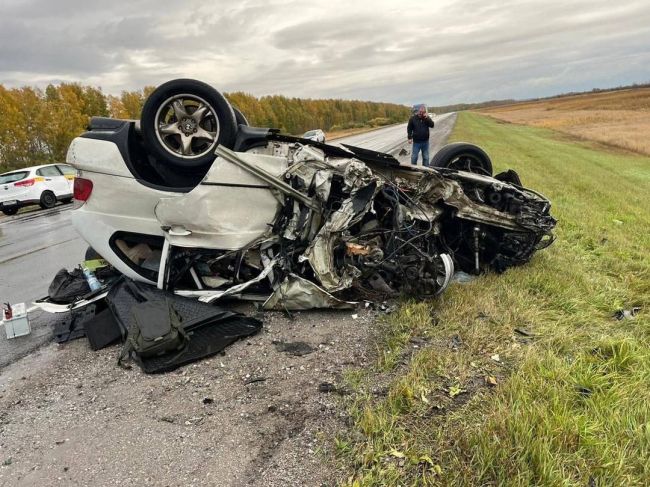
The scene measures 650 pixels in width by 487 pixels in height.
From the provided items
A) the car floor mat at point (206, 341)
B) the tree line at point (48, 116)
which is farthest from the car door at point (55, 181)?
the car floor mat at point (206, 341)

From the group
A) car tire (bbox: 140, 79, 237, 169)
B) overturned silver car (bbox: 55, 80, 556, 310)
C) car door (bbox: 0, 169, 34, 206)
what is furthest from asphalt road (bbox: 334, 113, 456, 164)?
car door (bbox: 0, 169, 34, 206)

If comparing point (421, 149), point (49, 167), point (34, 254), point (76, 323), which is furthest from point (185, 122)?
point (49, 167)

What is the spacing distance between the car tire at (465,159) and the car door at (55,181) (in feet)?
44.3

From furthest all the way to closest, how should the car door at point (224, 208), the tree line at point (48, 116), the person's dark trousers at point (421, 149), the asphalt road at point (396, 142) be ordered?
the tree line at point (48, 116)
the asphalt road at point (396, 142)
the person's dark trousers at point (421, 149)
the car door at point (224, 208)

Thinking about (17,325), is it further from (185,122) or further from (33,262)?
(33,262)

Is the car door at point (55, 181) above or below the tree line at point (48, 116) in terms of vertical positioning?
below

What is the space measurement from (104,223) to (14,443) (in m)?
1.91

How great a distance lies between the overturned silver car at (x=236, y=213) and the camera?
3.81 m

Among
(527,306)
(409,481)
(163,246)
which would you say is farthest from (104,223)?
(527,306)

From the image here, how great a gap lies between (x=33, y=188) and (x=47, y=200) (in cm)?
56

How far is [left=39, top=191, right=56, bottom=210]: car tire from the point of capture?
14461 mm

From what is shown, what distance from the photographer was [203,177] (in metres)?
3.88

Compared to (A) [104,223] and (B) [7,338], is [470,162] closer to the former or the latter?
(A) [104,223]

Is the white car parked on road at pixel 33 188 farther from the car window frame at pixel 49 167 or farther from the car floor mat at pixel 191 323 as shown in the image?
the car floor mat at pixel 191 323
